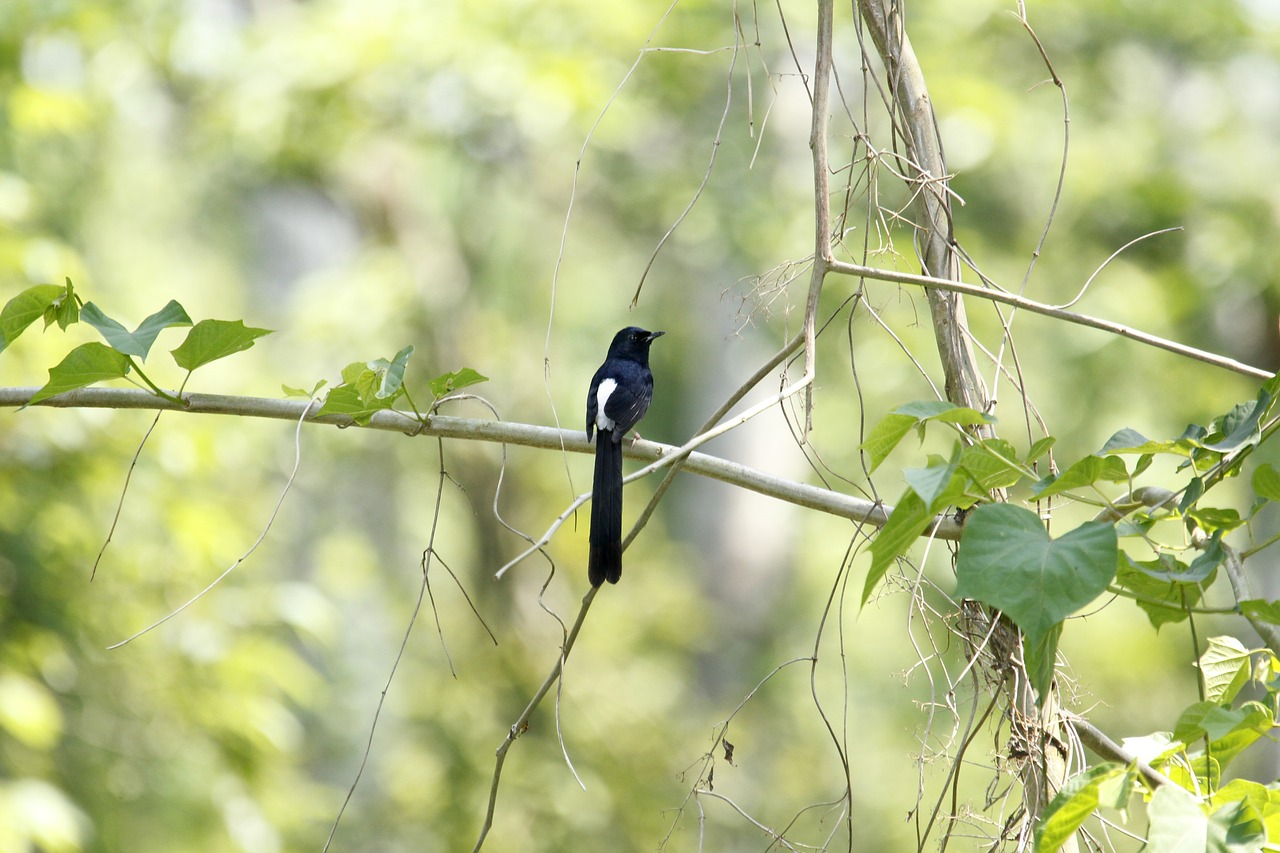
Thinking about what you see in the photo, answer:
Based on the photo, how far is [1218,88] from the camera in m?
8.16

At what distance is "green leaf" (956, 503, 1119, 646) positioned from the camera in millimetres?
1215

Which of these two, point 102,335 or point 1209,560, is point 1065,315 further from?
point 102,335

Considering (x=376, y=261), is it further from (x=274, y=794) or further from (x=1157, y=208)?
(x=1157, y=208)

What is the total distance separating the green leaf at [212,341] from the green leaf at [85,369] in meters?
0.10

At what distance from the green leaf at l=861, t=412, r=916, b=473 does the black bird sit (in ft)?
3.07

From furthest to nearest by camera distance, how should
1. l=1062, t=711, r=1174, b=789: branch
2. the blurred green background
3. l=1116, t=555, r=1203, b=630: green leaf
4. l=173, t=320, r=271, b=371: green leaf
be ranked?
the blurred green background
l=173, t=320, r=271, b=371: green leaf
l=1062, t=711, r=1174, b=789: branch
l=1116, t=555, r=1203, b=630: green leaf

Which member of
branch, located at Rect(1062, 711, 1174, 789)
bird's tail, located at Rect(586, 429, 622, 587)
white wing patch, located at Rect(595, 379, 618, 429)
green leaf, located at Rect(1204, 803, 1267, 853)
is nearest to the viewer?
green leaf, located at Rect(1204, 803, 1267, 853)

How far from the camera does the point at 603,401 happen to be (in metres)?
3.67

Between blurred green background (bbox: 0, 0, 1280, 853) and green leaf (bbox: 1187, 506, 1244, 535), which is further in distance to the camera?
blurred green background (bbox: 0, 0, 1280, 853)

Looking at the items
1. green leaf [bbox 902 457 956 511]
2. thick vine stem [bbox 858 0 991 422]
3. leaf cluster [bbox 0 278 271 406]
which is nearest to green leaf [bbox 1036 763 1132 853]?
green leaf [bbox 902 457 956 511]

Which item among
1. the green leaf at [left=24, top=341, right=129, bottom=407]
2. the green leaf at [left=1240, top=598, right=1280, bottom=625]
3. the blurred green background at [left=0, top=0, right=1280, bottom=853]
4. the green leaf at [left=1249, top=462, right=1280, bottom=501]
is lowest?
the green leaf at [left=1240, top=598, right=1280, bottom=625]

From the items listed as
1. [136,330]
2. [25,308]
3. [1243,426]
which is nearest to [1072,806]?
[1243,426]

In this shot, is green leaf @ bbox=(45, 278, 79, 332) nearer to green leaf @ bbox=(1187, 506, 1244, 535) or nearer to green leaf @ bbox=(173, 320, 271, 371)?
green leaf @ bbox=(173, 320, 271, 371)

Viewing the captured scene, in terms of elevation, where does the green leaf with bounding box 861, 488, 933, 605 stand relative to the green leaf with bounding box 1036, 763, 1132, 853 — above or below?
above
